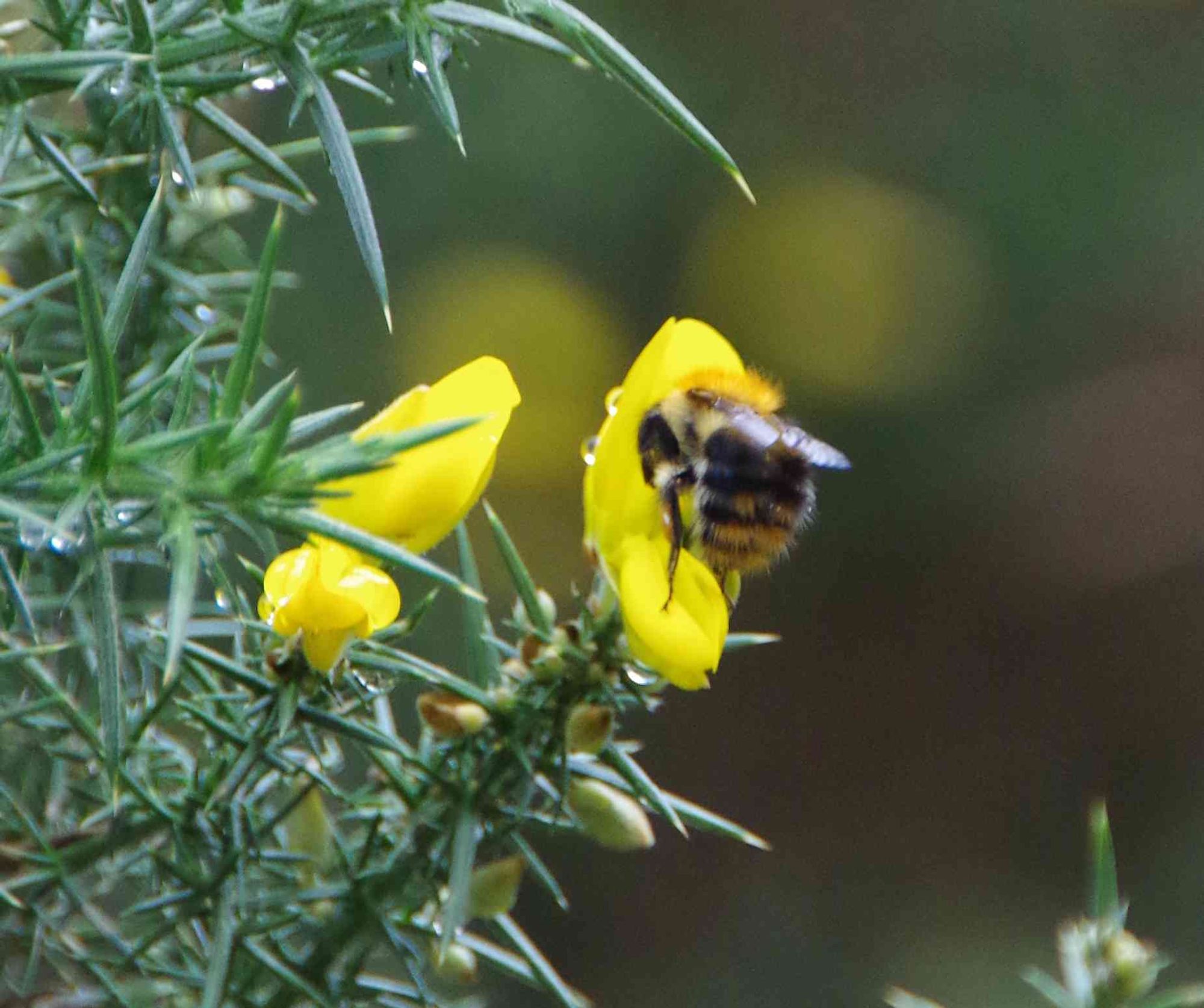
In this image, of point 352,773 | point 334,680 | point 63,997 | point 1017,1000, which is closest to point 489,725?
point 334,680

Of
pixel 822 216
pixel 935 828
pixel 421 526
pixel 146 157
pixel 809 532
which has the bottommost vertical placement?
pixel 935 828

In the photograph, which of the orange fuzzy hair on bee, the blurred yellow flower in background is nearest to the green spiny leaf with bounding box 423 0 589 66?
the orange fuzzy hair on bee

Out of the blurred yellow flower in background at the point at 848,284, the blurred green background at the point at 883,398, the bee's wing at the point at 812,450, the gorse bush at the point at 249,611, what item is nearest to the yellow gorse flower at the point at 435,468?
the gorse bush at the point at 249,611

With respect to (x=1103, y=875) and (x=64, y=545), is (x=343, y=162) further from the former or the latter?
(x=1103, y=875)

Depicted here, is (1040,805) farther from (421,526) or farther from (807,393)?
(421,526)

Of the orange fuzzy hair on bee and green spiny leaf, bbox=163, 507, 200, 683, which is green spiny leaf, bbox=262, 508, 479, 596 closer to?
green spiny leaf, bbox=163, 507, 200, 683

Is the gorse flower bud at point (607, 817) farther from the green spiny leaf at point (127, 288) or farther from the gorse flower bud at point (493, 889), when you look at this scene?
the green spiny leaf at point (127, 288)

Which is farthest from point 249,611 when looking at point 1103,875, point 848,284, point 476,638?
point 848,284
